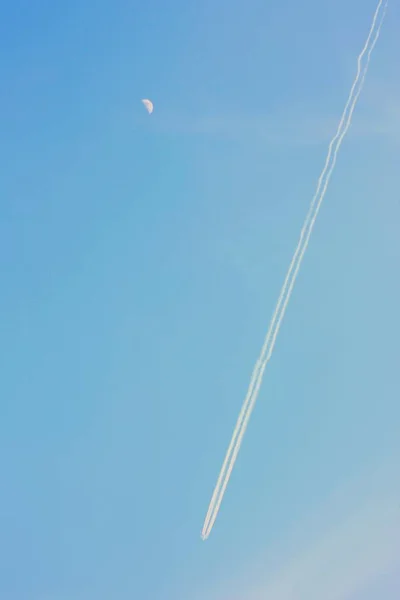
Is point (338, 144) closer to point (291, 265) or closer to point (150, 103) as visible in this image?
point (291, 265)

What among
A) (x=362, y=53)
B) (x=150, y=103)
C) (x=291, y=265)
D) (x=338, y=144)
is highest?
(x=150, y=103)

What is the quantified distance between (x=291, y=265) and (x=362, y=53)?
663cm

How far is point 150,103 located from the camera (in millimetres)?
26281

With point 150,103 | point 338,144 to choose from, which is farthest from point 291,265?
point 150,103

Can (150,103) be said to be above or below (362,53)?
above

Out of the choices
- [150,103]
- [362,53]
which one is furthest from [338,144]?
[150,103]

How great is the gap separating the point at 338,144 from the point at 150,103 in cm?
570

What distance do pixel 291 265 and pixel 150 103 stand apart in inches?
252

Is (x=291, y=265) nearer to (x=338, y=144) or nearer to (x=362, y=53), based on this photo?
(x=338, y=144)

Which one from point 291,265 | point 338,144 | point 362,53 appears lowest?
point 291,265

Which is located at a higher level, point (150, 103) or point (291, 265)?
point (150, 103)

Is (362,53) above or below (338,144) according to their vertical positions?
above

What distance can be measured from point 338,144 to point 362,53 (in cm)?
285

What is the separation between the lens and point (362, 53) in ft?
85.8
